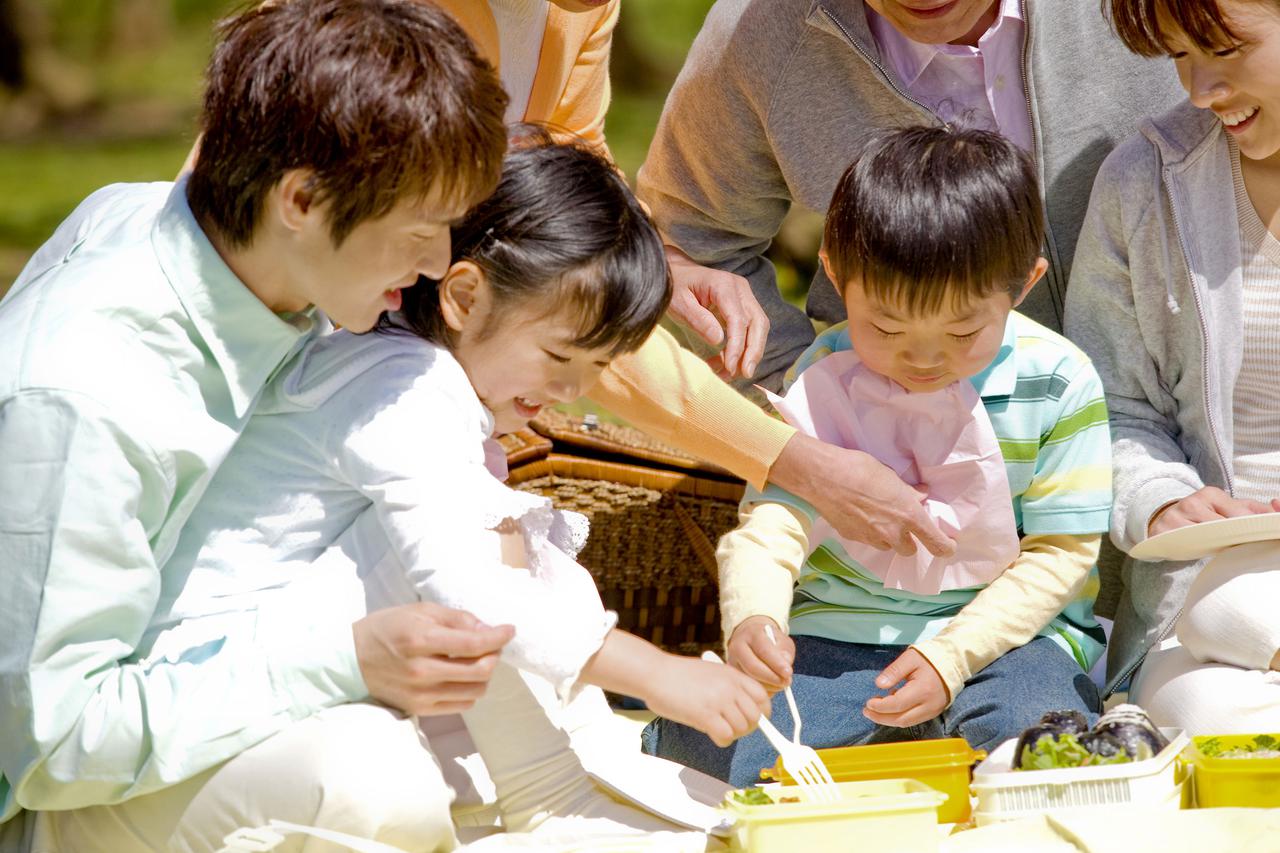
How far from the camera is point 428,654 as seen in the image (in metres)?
1.62

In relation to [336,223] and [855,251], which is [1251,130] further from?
[336,223]

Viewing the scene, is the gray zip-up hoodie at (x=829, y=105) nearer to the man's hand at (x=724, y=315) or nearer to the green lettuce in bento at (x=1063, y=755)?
the man's hand at (x=724, y=315)

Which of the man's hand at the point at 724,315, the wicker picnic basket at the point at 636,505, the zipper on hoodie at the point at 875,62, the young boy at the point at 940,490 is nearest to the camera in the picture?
the young boy at the point at 940,490

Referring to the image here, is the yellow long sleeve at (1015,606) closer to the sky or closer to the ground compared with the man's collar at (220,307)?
closer to the ground

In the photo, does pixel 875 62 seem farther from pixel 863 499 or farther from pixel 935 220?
pixel 863 499

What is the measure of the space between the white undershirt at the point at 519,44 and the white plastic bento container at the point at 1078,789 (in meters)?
1.29

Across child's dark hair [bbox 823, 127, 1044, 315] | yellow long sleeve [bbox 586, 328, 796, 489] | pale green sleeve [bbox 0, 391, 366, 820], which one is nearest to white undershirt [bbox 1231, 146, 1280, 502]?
child's dark hair [bbox 823, 127, 1044, 315]

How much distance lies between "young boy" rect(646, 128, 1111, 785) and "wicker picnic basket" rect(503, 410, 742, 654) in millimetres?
583

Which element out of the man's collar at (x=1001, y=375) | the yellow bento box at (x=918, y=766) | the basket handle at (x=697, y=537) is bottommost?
the basket handle at (x=697, y=537)

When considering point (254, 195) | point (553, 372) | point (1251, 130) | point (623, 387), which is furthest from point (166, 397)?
point (1251, 130)

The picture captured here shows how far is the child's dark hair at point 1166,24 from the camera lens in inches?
85.5

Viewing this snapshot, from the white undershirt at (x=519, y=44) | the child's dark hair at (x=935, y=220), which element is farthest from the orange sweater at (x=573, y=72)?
the child's dark hair at (x=935, y=220)

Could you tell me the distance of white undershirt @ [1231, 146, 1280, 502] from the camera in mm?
2350

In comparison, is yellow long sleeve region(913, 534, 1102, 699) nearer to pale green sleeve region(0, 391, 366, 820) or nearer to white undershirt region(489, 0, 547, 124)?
pale green sleeve region(0, 391, 366, 820)
